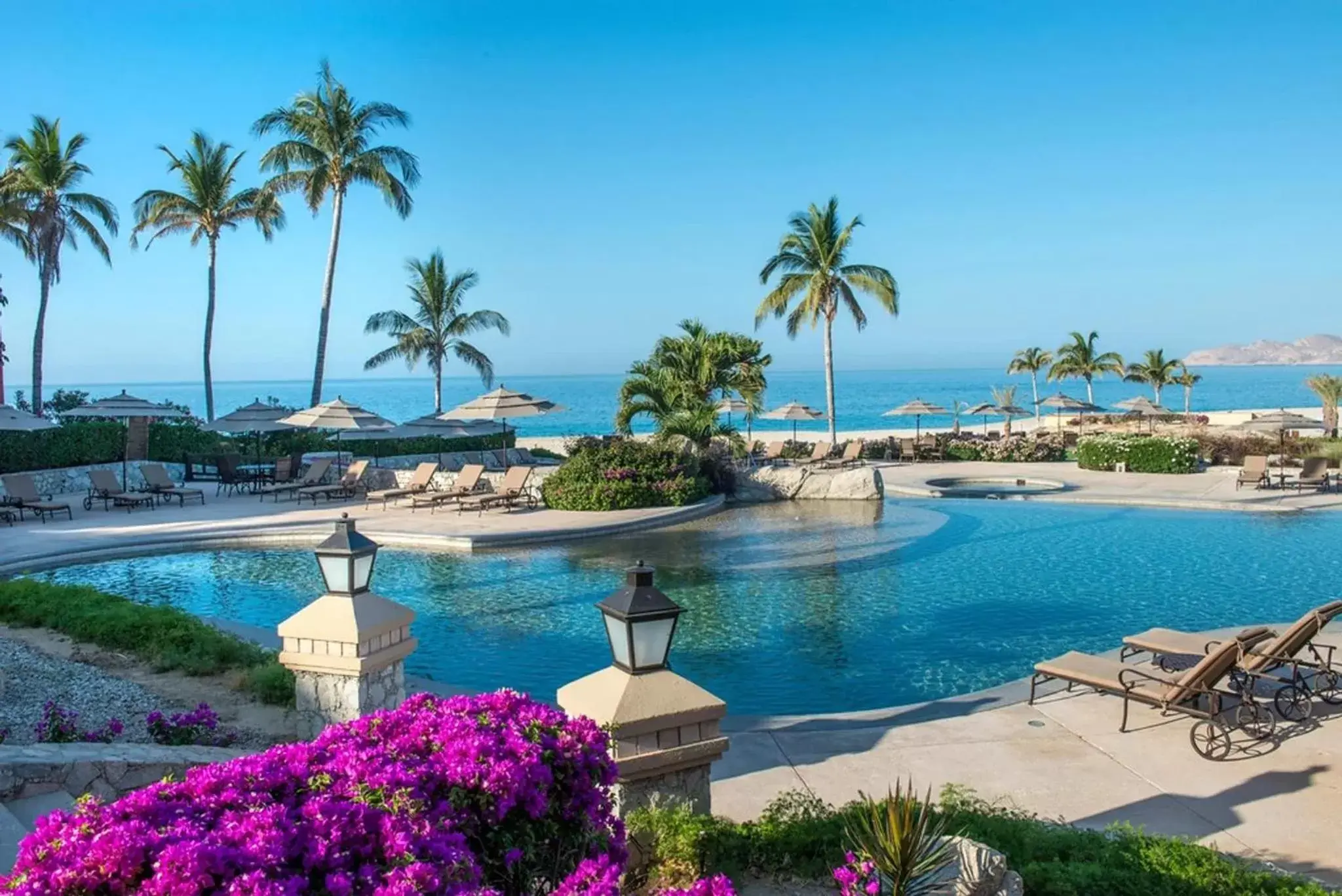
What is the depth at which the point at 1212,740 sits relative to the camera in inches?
245

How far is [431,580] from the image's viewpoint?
43.3ft

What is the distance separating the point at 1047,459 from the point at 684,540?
58.9 feet

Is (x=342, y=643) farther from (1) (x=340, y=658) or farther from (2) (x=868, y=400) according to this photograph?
(2) (x=868, y=400)

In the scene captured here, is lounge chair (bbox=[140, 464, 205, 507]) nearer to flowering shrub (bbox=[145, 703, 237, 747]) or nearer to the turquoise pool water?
the turquoise pool water

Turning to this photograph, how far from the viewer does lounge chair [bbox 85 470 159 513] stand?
19.7 m

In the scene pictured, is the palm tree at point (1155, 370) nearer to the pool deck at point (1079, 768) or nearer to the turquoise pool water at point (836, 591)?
the turquoise pool water at point (836, 591)

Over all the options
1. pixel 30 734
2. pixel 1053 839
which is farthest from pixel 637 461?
pixel 1053 839

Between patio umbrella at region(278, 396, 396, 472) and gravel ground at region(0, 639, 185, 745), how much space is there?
12.8m

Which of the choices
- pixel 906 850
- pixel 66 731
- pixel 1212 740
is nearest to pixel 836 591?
pixel 1212 740

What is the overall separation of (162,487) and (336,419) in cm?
402

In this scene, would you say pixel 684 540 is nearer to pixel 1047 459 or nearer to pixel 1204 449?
pixel 1047 459

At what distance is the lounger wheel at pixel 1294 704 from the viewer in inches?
265

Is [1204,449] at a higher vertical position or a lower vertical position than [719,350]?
lower

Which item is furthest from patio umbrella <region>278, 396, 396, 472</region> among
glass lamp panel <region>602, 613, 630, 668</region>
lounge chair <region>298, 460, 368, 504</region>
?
glass lamp panel <region>602, 613, 630, 668</region>
